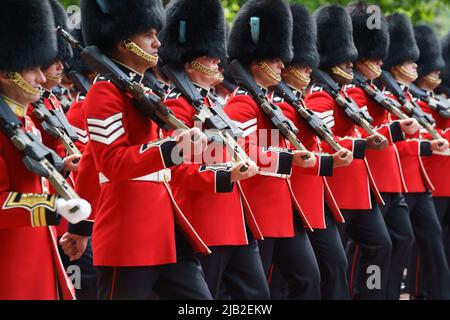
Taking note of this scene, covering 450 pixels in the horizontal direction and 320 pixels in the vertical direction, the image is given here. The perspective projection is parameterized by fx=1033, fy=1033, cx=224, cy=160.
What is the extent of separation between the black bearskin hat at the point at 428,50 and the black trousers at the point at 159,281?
4.44 meters

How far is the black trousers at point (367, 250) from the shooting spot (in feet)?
20.6

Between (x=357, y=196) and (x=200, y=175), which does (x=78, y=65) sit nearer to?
(x=357, y=196)

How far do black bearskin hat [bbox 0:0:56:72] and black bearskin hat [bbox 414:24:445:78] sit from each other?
5.00m

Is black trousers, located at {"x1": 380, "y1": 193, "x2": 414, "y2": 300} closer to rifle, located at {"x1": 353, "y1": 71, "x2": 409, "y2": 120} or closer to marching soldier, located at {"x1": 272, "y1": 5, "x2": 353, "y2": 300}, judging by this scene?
rifle, located at {"x1": 353, "y1": 71, "x2": 409, "y2": 120}

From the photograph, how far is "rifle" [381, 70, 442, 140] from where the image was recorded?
712 cm

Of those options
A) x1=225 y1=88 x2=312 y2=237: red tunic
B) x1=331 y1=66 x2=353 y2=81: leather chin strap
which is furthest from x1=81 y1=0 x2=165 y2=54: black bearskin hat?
x1=331 y1=66 x2=353 y2=81: leather chin strap

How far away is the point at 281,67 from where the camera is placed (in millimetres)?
5656

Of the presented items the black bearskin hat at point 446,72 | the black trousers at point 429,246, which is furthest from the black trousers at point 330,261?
the black bearskin hat at point 446,72

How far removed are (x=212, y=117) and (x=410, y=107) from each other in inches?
110

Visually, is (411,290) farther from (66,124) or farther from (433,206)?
(66,124)

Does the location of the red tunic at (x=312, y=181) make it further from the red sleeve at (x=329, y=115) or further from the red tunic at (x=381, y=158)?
the red tunic at (x=381, y=158)

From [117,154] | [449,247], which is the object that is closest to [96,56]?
[117,154]

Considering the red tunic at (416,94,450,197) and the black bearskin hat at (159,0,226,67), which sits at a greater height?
the black bearskin hat at (159,0,226,67)

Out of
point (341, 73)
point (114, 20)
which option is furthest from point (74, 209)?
point (341, 73)
